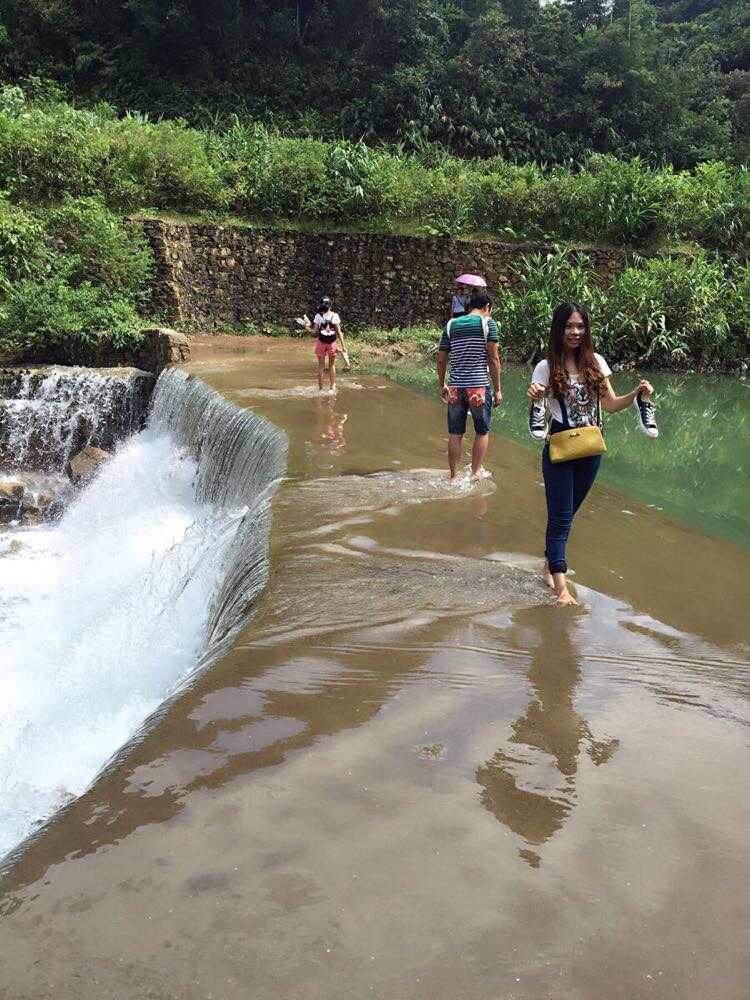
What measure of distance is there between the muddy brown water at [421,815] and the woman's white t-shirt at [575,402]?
947 mm

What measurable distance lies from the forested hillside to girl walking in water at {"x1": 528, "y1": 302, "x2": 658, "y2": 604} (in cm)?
2760

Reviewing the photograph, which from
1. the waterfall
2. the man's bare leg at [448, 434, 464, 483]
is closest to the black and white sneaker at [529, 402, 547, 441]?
the man's bare leg at [448, 434, 464, 483]

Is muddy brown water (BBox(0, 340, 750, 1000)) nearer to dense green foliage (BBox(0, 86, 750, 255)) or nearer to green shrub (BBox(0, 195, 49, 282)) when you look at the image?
green shrub (BBox(0, 195, 49, 282))

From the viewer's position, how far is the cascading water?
381cm

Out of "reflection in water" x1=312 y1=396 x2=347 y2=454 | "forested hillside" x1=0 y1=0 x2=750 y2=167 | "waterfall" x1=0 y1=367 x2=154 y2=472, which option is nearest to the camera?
"reflection in water" x1=312 y1=396 x2=347 y2=454

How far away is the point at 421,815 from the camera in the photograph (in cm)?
245

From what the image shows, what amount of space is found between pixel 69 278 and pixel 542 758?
46.9 feet

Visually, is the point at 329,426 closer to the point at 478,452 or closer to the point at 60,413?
the point at 478,452

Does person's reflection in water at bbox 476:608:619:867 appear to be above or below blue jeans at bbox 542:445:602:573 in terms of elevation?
below

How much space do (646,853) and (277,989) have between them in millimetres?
1112

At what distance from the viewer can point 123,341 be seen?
44.1 ft

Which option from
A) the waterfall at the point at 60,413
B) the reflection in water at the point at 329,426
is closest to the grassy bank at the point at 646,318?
the waterfall at the point at 60,413

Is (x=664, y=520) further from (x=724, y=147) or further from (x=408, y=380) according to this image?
(x=724, y=147)

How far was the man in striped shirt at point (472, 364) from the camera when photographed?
6.04 metres
